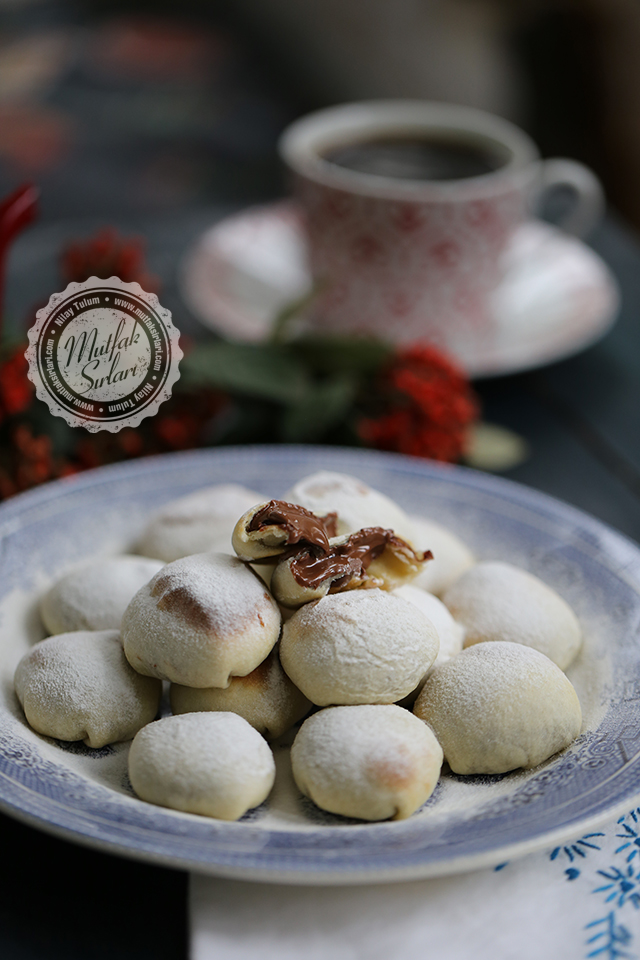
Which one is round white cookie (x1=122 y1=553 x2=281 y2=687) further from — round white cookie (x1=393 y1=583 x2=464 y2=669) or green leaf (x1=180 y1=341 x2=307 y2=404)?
green leaf (x1=180 y1=341 x2=307 y2=404)

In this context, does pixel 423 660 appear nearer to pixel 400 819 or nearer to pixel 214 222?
pixel 400 819

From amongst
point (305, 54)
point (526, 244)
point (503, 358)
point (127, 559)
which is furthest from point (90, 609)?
point (305, 54)

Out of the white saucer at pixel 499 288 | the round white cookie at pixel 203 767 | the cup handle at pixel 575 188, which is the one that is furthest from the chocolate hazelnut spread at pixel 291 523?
the cup handle at pixel 575 188

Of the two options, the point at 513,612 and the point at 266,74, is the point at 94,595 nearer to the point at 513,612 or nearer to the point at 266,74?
the point at 513,612

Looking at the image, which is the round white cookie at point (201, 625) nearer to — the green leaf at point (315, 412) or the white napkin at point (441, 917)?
the white napkin at point (441, 917)

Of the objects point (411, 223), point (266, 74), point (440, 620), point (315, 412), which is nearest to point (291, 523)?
point (440, 620)
